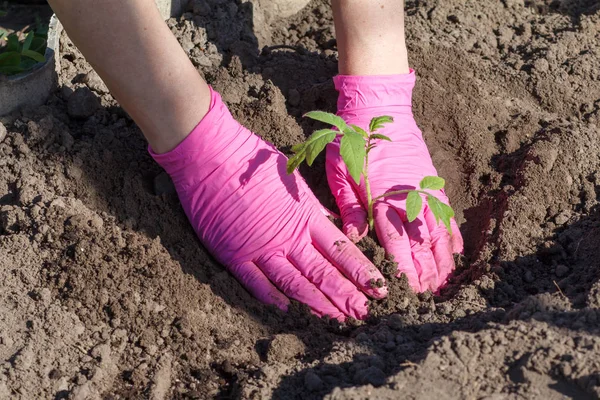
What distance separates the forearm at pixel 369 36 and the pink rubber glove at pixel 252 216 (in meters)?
0.62

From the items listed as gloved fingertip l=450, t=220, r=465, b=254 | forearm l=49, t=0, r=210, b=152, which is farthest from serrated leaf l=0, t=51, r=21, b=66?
gloved fingertip l=450, t=220, r=465, b=254

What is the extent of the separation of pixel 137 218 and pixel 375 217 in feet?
2.85

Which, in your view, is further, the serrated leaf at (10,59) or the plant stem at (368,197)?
the serrated leaf at (10,59)

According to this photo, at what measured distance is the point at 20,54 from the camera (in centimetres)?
304

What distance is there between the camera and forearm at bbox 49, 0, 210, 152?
2.46 m

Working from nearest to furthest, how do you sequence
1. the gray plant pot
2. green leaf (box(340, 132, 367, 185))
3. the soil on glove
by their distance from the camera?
1. the soil on glove
2. green leaf (box(340, 132, 367, 185))
3. the gray plant pot

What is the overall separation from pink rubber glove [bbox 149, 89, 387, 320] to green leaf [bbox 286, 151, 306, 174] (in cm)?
16

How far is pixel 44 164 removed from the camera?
277 cm

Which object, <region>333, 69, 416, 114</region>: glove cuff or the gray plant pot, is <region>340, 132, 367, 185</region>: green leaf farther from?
the gray plant pot

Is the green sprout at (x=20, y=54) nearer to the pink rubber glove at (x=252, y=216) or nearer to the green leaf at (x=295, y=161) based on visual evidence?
the pink rubber glove at (x=252, y=216)

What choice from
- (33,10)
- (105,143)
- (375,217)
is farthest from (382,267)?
(33,10)

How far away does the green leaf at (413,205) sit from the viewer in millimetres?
2418

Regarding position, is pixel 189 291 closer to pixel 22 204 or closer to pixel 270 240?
pixel 270 240

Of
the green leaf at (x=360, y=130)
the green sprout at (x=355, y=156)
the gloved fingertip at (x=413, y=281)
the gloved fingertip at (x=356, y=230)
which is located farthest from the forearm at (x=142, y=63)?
the gloved fingertip at (x=413, y=281)
